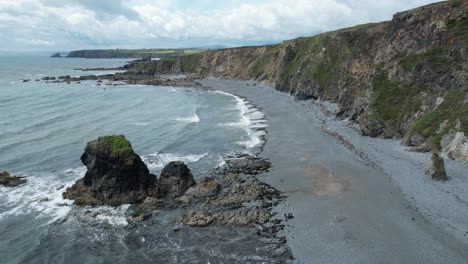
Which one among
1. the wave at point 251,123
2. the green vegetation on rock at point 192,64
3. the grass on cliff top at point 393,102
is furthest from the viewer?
the green vegetation on rock at point 192,64

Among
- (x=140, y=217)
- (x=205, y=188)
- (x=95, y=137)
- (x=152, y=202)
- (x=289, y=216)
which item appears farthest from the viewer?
(x=95, y=137)

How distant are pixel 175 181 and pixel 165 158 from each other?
37.6 feet

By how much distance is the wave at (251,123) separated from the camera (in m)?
58.6

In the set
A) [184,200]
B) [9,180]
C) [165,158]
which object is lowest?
[9,180]

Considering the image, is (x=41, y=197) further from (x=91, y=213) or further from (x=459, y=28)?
(x=459, y=28)

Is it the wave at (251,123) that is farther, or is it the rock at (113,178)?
the wave at (251,123)

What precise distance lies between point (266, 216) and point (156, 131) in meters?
36.3

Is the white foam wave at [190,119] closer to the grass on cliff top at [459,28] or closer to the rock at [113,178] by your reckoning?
the rock at [113,178]

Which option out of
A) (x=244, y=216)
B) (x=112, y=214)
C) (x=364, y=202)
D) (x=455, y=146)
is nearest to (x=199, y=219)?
(x=244, y=216)

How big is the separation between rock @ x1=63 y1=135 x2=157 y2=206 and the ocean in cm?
119

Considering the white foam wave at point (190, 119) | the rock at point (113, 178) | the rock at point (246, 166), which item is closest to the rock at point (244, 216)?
the rock at point (113, 178)

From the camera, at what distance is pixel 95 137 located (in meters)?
60.4

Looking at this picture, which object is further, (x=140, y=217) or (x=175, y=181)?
(x=175, y=181)

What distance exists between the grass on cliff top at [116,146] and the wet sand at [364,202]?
48.2 ft
